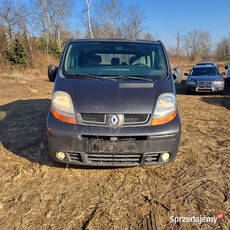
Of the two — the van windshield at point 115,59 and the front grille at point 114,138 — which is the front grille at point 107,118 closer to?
the front grille at point 114,138

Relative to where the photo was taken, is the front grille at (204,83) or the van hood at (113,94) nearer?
the van hood at (113,94)

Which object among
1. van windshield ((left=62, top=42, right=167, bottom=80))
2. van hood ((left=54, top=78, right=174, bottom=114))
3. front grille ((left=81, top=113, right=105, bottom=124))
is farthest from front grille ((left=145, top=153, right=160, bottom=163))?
van windshield ((left=62, top=42, right=167, bottom=80))

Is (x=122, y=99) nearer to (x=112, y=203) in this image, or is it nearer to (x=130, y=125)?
(x=130, y=125)

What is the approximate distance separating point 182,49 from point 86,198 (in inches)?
2699

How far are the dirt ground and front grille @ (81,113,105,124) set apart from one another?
32.7 inches

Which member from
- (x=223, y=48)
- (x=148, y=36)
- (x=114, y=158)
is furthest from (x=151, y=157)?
(x=223, y=48)

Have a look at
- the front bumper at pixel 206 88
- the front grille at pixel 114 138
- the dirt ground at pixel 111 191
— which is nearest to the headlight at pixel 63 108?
the front grille at pixel 114 138

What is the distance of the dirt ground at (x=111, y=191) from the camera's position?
8.37 ft

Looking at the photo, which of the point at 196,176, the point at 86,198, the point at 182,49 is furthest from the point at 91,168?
the point at 182,49

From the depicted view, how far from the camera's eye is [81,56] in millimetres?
4055

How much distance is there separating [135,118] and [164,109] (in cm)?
40

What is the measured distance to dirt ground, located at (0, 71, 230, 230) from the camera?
8.37ft

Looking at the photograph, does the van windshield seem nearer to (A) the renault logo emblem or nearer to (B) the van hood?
(B) the van hood

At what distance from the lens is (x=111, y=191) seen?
308 cm
